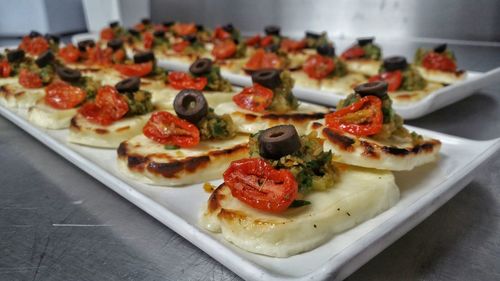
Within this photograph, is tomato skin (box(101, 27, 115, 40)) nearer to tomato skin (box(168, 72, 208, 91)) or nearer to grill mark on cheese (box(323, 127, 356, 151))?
tomato skin (box(168, 72, 208, 91))

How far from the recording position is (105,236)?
256 centimetres

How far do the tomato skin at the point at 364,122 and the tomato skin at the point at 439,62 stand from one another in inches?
111

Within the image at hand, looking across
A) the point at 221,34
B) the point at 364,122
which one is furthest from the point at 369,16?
the point at 364,122

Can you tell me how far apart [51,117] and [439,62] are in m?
4.02

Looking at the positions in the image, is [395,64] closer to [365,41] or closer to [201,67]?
[365,41]

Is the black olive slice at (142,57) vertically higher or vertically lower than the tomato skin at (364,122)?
lower

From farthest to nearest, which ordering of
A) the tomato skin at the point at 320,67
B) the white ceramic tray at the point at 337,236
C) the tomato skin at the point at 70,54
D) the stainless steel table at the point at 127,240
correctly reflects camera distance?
1. the tomato skin at the point at 70,54
2. the tomato skin at the point at 320,67
3. the stainless steel table at the point at 127,240
4. the white ceramic tray at the point at 337,236

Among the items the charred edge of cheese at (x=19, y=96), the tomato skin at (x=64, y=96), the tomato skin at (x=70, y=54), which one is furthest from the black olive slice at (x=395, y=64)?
the tomato skin at (x=70, y=54)

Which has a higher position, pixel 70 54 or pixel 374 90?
pixel 374 90

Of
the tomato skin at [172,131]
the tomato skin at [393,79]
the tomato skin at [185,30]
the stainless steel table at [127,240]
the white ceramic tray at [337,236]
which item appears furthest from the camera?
the tomato skin at [185,30]

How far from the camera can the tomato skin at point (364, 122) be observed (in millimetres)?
2807

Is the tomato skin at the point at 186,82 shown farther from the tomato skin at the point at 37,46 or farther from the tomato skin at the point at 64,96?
the tomato skin at the point at 37,46

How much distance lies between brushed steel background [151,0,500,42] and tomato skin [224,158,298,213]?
6.57 meters

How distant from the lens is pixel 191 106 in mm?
3277
